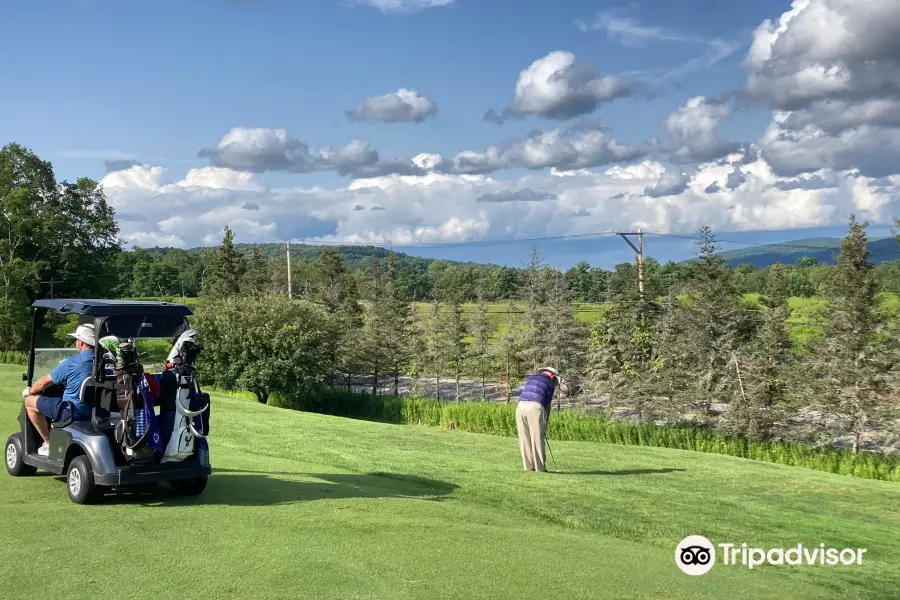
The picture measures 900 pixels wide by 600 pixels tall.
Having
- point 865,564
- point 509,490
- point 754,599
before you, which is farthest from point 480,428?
point 754,599

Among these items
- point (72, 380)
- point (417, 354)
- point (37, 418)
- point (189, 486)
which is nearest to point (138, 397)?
point (72, 380)

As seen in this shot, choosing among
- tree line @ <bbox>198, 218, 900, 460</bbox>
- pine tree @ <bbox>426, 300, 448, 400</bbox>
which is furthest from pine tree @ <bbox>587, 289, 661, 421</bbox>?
pine tree @ <bbox>426, 300, 448, 400</bbox>

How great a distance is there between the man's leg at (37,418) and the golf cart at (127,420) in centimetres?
24

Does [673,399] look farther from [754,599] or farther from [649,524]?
[754,599]

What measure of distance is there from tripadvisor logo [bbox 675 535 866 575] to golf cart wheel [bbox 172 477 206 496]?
5611mm

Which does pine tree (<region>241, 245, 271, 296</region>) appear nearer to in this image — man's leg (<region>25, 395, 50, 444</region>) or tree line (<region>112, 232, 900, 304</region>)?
tree line (<region>112, 232, 900, 304</region>)

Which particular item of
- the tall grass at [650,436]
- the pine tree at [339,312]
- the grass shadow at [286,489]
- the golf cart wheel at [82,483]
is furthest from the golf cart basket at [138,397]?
Answer: the pine tree at [339,312]

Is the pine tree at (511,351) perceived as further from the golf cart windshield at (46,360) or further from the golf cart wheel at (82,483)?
the golf cart wheel at (82,483)

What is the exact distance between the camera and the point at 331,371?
52.2 m

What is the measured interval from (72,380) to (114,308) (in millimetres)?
920

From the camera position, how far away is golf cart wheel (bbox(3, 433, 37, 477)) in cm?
945

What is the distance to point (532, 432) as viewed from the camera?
46.5 ft

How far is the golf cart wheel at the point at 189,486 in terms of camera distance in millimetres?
8953

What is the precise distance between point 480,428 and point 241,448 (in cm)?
1796
